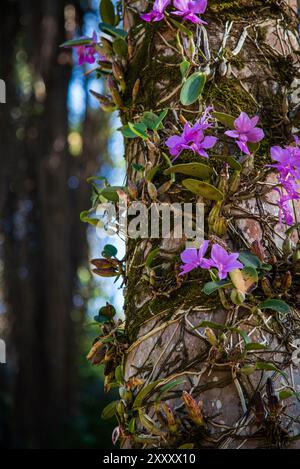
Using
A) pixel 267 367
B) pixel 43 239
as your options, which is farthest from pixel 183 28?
pixel 43 239

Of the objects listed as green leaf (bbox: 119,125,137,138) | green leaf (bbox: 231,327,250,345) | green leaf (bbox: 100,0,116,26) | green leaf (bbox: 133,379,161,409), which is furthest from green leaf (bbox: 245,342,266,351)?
green leaf (bbox: 100,0,116,26)

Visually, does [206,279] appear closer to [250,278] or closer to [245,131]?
[250,278]

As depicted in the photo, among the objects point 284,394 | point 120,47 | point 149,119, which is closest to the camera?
point 284,394

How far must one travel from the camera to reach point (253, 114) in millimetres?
796

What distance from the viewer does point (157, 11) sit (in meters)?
0.80

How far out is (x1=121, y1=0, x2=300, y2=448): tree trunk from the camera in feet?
2.24

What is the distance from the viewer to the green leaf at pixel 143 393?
0.71 metres

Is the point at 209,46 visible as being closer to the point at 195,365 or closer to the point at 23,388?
the point at 195,365

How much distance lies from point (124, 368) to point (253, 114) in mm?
387

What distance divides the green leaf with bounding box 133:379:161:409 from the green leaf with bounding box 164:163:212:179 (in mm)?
258

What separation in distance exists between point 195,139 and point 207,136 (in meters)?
0.02

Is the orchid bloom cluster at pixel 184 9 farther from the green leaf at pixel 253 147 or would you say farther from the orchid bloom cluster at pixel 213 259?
the orchid bloom cluster at pixel 213 259
